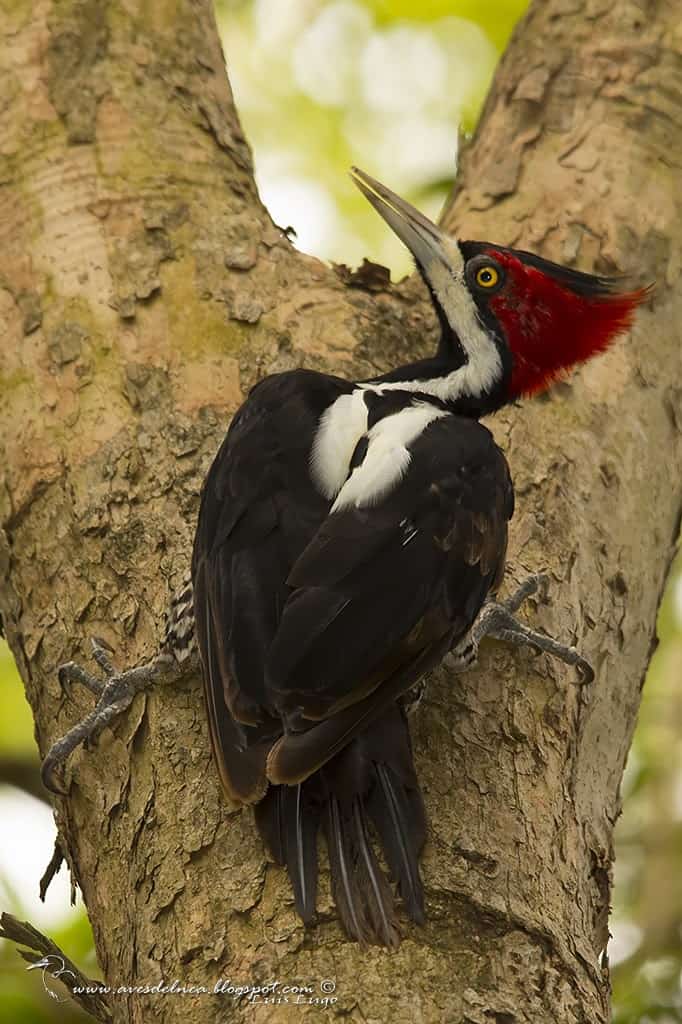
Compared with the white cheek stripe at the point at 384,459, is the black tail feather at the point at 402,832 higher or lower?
lower

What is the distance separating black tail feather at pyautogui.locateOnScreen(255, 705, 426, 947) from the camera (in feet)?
8.37

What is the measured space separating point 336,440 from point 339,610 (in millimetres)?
656

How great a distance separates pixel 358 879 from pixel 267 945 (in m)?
0.22

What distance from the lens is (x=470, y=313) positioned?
4066 mm

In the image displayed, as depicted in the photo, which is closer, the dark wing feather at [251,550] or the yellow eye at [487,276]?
the dark wing feather at [251,550]

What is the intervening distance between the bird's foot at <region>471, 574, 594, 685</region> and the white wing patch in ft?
1.44

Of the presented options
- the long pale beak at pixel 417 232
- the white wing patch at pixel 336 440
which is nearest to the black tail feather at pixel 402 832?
the white wing patch at pixel 336 440

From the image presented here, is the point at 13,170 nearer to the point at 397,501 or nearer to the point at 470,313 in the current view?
the point at 470,313

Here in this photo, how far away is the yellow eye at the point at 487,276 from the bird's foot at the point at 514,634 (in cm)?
113

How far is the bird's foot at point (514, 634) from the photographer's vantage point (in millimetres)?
3203
